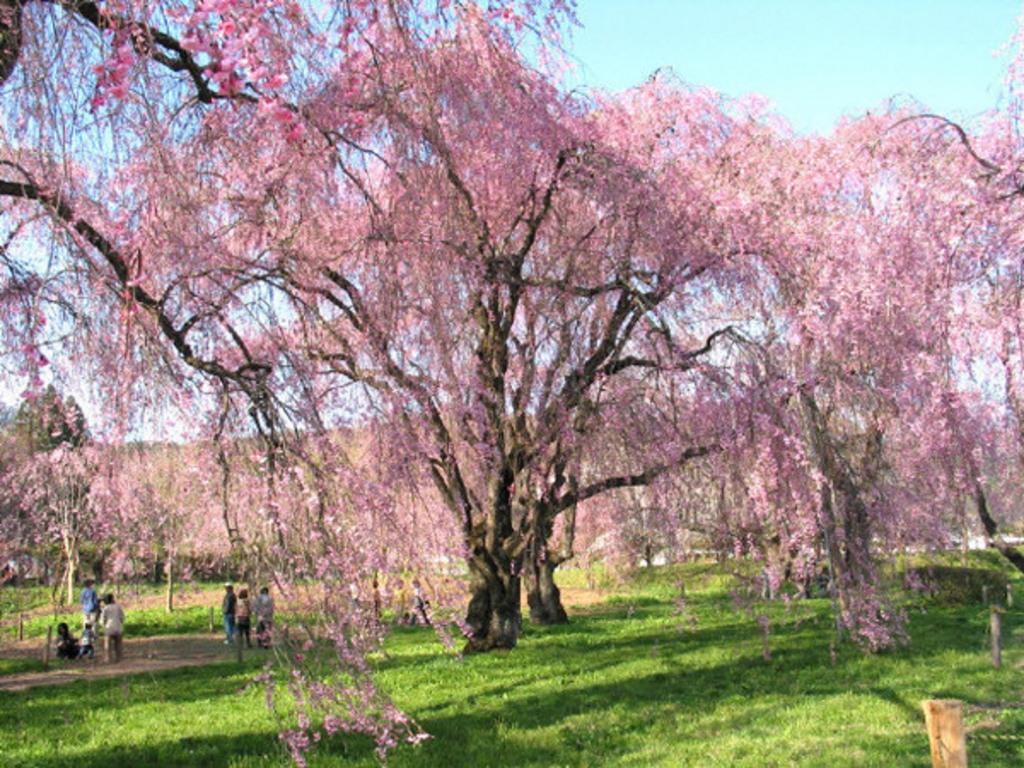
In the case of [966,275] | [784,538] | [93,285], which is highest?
[966,275]

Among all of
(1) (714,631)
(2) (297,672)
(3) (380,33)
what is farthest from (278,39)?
(1) (714,631)

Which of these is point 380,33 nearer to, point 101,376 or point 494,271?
point 101,376

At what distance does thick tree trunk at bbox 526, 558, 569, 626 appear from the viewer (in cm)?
1816

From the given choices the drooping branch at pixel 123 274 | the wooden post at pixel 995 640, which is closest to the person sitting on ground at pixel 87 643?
the drooping branch at pixel 123 274

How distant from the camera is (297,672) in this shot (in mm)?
4277

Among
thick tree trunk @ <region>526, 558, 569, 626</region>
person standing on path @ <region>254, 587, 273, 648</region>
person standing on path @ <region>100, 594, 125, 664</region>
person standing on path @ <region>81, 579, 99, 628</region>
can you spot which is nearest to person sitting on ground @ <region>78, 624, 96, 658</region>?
person standing on path @ <region>81, 579, 99, 628</region>

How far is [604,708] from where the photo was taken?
9016mm

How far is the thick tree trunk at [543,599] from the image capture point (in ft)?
59.6

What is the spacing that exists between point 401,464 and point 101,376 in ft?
12.1

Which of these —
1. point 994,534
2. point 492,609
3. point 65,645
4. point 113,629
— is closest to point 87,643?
point 65,645

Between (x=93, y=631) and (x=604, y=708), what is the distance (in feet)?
35.2

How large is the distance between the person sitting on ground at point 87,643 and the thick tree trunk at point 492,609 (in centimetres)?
726

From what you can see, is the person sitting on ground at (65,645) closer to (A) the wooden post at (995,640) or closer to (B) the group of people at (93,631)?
(B) the group of people at (93,631)

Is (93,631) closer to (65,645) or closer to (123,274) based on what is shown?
(65,645)
